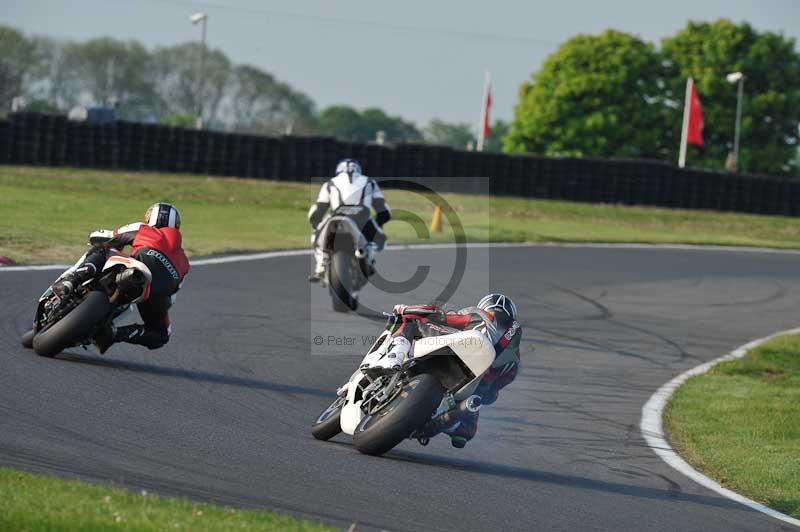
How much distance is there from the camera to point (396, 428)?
6.76m

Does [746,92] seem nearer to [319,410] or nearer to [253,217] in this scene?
[253,217]

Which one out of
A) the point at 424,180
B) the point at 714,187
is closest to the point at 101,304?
the point at 424,180

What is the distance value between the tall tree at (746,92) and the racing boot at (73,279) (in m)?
56.0

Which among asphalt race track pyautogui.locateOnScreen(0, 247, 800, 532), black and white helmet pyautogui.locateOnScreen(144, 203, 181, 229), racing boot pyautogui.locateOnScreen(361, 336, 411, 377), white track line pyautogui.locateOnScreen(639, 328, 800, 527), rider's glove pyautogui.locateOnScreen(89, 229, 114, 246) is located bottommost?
white track line pyautogui.locateOnScreen(639, 328, 800, 527)

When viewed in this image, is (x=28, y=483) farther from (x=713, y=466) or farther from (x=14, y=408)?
(x=713, y=466)

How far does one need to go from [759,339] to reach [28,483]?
37.3 feet

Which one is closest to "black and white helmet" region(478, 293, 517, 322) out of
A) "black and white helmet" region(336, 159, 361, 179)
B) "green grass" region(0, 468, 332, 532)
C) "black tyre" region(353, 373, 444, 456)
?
"black tyre" region(353, 373, 444, 456)

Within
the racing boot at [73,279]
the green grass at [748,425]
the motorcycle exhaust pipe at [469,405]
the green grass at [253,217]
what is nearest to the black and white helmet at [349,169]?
the green grass at [253,217]

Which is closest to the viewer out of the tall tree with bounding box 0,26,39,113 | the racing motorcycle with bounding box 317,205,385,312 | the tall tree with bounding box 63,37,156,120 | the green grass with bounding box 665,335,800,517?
the green grass with bounding box 665,335,800,517

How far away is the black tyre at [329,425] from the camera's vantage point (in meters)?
7.41

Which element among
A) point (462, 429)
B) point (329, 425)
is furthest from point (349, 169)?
point (462, 429)

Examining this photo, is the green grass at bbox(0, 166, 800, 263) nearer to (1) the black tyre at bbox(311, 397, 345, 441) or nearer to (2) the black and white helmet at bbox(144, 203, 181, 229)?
(2) the black and white helmet at bbox(144, 203, 181, 229)

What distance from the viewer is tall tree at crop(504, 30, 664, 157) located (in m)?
63.0

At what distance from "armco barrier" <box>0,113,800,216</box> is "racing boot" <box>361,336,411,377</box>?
22717mm
